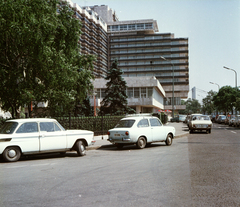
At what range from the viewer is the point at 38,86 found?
16.6m

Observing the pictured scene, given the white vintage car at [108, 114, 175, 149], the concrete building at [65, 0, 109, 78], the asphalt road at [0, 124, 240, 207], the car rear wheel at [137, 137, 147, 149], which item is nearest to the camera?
the asphalt road at [0, 124, 240, 207]

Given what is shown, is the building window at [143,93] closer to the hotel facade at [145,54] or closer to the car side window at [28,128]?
the car side window at [28,128]

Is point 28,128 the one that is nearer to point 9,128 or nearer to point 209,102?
point 9,128

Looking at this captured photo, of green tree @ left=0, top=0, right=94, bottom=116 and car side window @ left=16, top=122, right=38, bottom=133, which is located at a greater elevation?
green tree @ left=0, top=0, right=94, bottom=116

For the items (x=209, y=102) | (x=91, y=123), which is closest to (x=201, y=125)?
(x=91, y=123)

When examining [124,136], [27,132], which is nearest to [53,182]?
[27,132]

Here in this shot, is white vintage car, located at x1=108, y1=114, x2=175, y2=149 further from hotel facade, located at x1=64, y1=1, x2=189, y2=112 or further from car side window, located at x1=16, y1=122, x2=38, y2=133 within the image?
hotel facade, located at x1=64, y1=1, x2=189, y2=112

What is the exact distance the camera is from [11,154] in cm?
1002

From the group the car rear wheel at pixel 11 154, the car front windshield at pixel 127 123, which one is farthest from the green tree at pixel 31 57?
the car rear wheel at pixel 11 154

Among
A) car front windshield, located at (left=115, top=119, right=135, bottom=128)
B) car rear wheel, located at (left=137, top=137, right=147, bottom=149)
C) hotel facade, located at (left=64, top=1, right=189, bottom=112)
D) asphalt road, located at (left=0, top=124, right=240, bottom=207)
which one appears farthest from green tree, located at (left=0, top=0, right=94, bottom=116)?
hotel facade, located at (left=64, top=1, right=189, bottom=112)

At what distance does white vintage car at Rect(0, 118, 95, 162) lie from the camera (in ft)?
32.9

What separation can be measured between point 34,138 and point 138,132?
16.1 ft

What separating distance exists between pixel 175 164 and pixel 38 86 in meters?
10.5

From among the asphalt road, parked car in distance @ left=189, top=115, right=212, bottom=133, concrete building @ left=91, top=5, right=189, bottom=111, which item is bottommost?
Answer: the asphalt road
